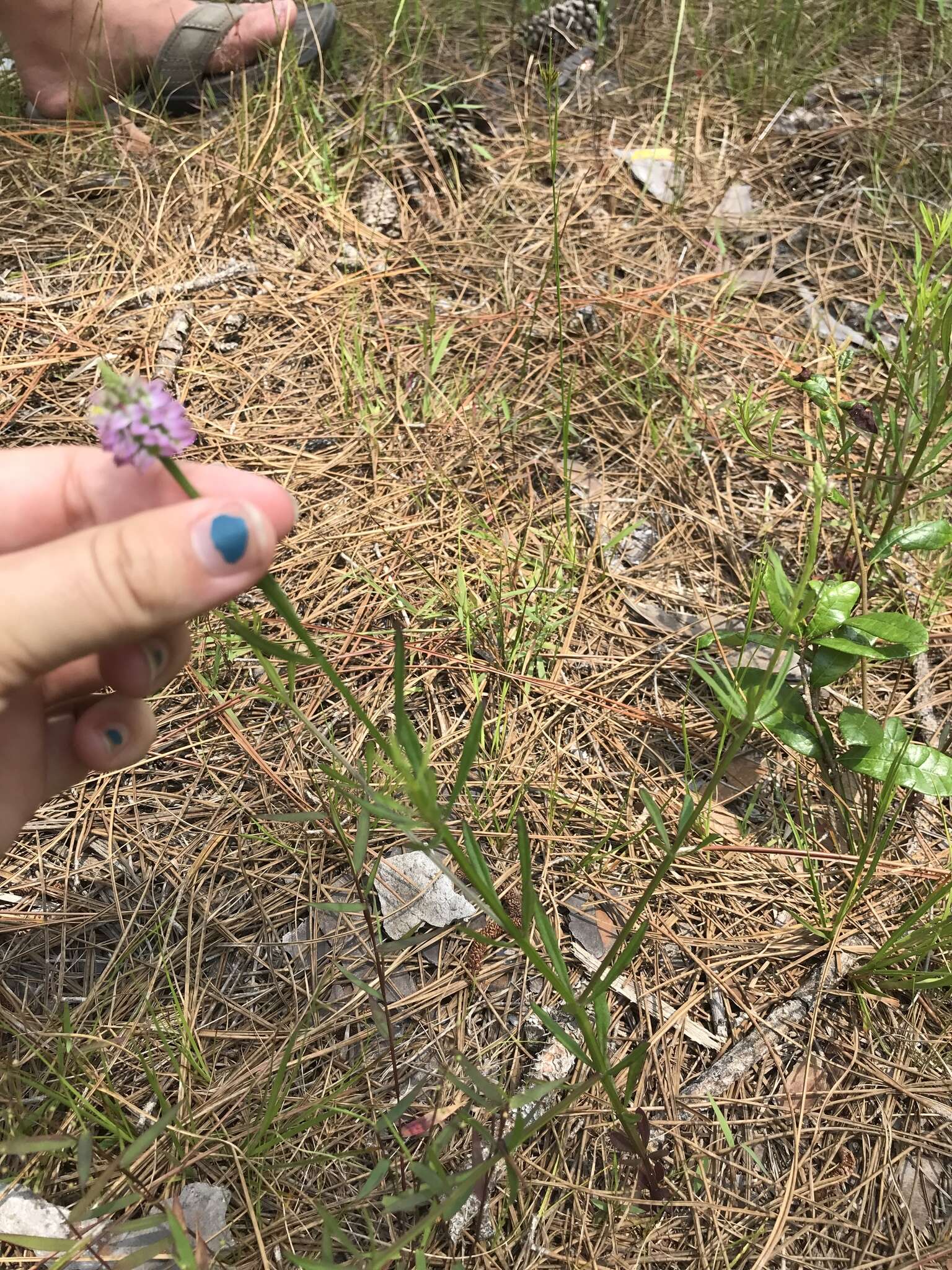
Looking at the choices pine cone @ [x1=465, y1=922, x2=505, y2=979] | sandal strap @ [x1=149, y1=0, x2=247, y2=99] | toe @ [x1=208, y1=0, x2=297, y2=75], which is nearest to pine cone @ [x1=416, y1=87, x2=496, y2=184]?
toe @ [x1=208, y1=0, x2=297, y2=75]

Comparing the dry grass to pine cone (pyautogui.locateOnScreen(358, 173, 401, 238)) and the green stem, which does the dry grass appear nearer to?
pine cone (pyautogui.locateOnScreen(358, 173, 401, 238))

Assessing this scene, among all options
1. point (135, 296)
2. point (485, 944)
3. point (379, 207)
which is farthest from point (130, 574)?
point (379, 207)

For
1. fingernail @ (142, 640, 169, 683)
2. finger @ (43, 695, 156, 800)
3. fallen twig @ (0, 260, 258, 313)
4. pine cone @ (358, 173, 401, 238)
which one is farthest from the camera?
pine cone @ (358, 173, 401, 238)

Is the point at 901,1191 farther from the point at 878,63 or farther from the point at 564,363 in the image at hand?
the point at 878,63

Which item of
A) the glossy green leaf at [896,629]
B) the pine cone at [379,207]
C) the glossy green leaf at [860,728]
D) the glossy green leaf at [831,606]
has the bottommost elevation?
the glossy green leaf at [860,728]

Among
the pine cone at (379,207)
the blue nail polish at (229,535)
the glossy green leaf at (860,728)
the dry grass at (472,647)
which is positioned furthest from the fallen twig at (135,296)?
the glossy green leaf at (860,728)

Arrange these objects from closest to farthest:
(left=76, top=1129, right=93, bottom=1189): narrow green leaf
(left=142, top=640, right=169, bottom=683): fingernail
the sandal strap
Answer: (left=76, top=1129, right=93, bottom=1189): narrow green leaf
(left=142, top=640, right=169, bottom=683): fingernail
the sandal strap

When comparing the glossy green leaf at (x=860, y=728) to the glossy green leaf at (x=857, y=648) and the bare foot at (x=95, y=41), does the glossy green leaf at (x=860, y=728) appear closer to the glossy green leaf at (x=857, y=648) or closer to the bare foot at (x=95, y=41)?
the glossy green leaf at (x=857, y=648)
